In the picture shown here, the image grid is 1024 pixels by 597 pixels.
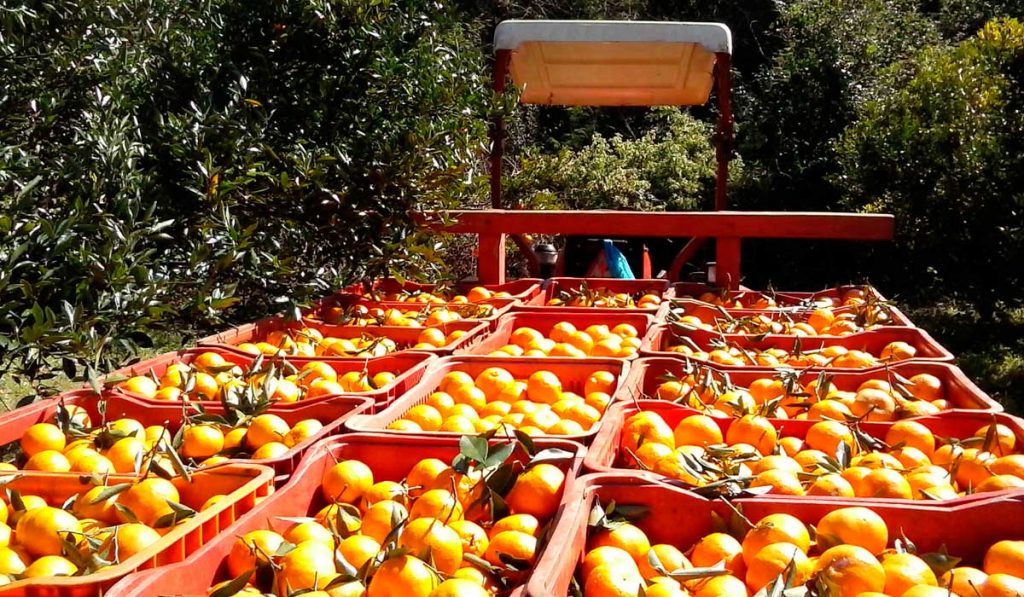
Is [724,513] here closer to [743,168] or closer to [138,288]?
[138,288]

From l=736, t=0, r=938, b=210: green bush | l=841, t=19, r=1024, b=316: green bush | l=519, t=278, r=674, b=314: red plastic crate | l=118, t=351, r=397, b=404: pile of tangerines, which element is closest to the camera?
l=118, t=351, r=397, b=404: pile of tangerines

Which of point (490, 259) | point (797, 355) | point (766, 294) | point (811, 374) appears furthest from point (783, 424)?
point (490, 259)

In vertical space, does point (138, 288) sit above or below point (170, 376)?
above

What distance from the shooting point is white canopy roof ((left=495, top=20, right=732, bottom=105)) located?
5855mm

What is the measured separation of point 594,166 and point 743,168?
2.34m

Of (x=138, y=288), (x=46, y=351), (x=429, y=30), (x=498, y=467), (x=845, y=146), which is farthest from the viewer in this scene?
(x=845, y=146)

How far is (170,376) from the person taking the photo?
9.04 ft

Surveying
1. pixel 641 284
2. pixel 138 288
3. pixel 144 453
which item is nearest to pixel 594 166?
pixel 641 284

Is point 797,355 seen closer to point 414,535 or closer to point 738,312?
point 738,312

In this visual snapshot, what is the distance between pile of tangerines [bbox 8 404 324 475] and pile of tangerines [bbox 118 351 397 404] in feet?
0.56

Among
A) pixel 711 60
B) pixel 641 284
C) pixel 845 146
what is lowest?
pixel 641 284

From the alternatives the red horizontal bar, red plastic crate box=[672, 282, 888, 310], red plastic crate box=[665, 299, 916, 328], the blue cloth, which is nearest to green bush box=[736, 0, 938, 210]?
the blue cloth

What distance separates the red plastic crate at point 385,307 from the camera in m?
3.67

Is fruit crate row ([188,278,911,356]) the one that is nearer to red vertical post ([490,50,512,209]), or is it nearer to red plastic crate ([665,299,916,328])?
red plastic crate ([665,299,916,328])
